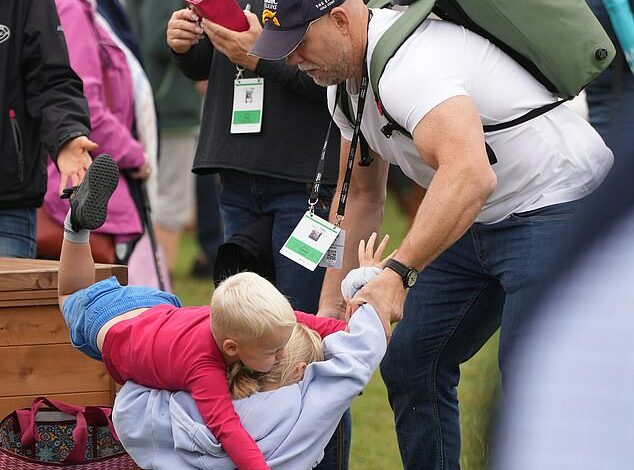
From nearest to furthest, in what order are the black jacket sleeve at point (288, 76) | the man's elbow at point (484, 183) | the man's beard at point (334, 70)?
the man's elbow at point (484, 183)
the man's beard at point (334, 70)
the black jacket sleeve at point (288, 76)

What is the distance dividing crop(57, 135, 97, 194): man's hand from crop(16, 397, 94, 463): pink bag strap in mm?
799

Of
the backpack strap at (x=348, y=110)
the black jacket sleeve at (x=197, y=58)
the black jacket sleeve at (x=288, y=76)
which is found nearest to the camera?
the backpack strap at (x=348, y=110)

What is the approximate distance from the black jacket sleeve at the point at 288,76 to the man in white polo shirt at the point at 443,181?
348 mm

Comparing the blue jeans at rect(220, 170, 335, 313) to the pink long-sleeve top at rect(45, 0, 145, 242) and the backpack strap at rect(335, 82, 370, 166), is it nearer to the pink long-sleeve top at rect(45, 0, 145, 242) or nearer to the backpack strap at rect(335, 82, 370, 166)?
the backpack strap at rect(335, 82, 370, 166)

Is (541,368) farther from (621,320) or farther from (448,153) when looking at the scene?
Result: (448,153)

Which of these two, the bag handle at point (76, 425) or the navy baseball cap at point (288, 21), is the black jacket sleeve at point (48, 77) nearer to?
the bag handle at point (76, 425)

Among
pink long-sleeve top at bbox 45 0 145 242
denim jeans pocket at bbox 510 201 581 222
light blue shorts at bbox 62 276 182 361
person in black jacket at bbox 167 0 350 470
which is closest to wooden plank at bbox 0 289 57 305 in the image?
light blue shorts at bbox 62 276 182 361

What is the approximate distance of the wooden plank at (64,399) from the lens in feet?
12.8

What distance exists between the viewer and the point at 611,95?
4984 millimetres

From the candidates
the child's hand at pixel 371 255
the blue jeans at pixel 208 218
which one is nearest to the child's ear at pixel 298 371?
the child's hand at pixel 371 255

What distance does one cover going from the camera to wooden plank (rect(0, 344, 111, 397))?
3.88 metres

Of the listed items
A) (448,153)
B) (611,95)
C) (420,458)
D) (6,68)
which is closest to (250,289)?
(448,153)

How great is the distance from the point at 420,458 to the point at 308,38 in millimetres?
1404

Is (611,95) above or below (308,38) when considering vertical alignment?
below
